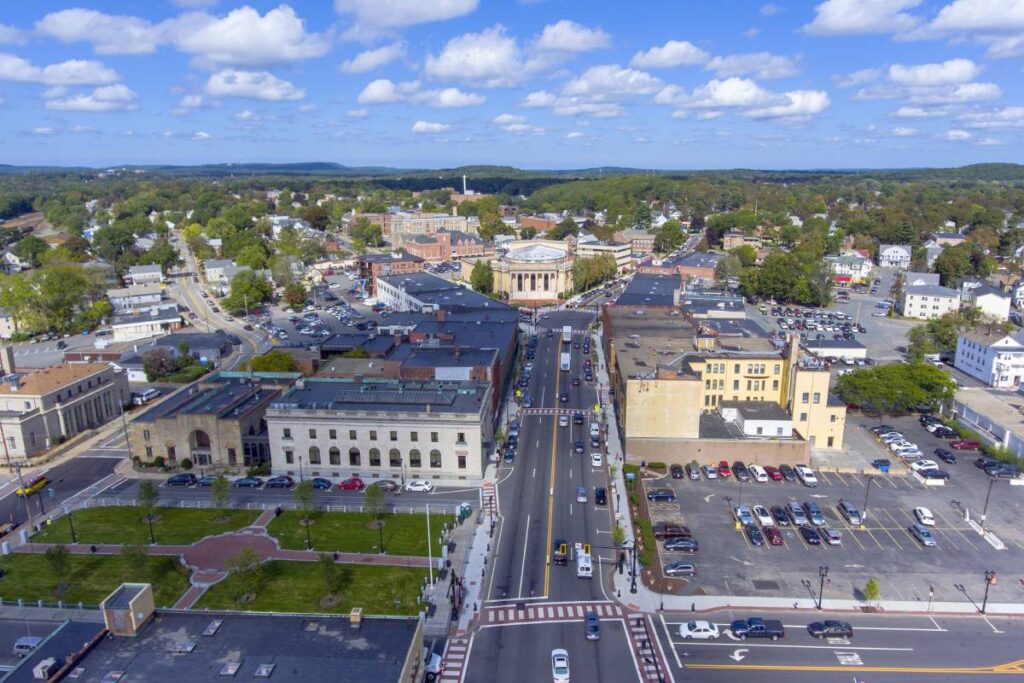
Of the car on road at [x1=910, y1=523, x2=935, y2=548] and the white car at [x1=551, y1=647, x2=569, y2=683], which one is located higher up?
the white car at [x1=551, y1=647, x2=569, y2=683]

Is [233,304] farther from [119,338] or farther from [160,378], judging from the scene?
[160,378]

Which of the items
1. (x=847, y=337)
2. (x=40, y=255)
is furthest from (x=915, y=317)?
(x=40, y=255)

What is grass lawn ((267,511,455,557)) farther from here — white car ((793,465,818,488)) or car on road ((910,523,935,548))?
car on road ((910,523,935,548))

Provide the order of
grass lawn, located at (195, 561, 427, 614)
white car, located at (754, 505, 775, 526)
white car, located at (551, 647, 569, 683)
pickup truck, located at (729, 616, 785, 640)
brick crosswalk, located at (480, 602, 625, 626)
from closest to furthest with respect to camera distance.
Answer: white car, located at (551, 647, 569, 683), pickup truck, located at (729, 616, 785, 640), brick crosswalk, located at (480, 602, 625, 626), grass lawn, located at (195, 561, 427, 614), white car, located at (754, 505, 775, 526)

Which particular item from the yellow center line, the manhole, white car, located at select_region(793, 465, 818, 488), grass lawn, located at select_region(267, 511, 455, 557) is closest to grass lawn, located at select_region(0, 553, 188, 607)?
grass lawn, located at select_region(267, 511, 455, 557)

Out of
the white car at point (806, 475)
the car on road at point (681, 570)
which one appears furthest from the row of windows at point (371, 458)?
the white car at point (806, 475)

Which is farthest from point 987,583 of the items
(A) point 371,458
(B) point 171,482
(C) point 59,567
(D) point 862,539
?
(B) point 171,482

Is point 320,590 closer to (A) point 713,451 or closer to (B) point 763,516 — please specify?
(B) point 763,516
